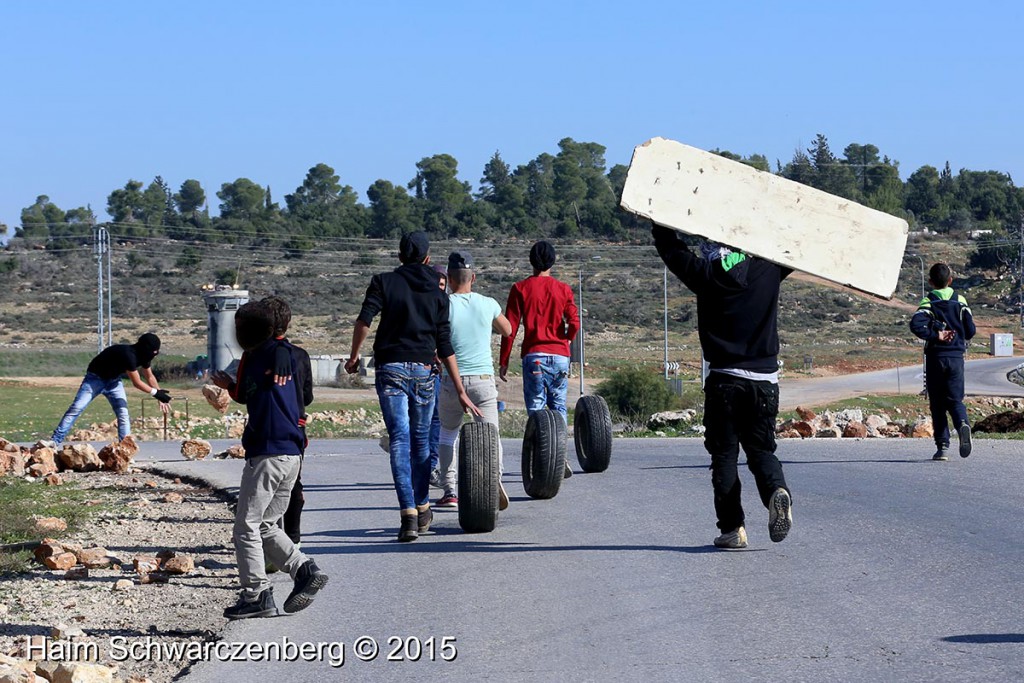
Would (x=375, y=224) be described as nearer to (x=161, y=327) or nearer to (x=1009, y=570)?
(x=161, y=327)

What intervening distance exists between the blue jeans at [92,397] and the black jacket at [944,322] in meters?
9.02

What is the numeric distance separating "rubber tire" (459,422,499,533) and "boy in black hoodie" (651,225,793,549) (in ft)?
5.57

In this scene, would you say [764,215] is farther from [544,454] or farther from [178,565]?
[178,565]

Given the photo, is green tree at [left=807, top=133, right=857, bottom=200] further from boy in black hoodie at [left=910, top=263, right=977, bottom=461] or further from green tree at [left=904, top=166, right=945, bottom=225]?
boy in black hoodie at [left=910, top=263, right=977, bottom=461]

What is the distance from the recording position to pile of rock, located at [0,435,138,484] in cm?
1507

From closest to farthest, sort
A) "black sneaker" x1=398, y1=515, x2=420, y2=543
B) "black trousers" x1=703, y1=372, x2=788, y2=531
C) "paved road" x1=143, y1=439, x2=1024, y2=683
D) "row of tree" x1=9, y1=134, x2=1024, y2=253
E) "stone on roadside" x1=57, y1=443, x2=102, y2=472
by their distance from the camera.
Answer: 1. "paved road" x1=143, y1=439, x2=1024, y2=683
2. "black trousers" x1=703, y1=372, x2=788, y2=531
3. "black sneaker" x1=398, y1=515, x2=420, y2=543
4. "stone on roadside" x1=57, y1=443, x2=102, y2=472
5. "row of tree" x1=9, y1=134, x2=1024, y2=253

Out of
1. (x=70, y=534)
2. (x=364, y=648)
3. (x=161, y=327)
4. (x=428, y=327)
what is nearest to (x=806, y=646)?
(x=364, y=648)

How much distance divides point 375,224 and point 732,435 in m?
121

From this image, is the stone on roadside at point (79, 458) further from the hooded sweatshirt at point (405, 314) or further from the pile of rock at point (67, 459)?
the hooded sweatshirt at point (405, 314)

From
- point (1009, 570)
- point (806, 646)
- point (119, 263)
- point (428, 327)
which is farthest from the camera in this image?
point (119, 263)

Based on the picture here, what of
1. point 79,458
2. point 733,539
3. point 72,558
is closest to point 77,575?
point 72,558

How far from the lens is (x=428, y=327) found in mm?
9023

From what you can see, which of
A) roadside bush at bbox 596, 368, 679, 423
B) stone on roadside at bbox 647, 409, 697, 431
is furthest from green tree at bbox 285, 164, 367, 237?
stone on roadside at bbox 647, 409, 697, 431

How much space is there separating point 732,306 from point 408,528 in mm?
2698
